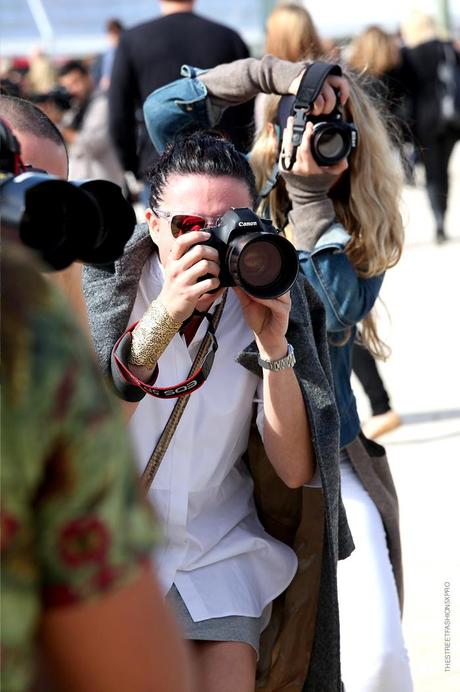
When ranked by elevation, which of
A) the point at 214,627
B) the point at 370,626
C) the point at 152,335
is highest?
the point at 152,335

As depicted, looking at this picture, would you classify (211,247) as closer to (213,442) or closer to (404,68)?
A: (213,442)

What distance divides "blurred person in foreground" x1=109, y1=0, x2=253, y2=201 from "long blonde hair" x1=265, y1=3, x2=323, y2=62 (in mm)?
255

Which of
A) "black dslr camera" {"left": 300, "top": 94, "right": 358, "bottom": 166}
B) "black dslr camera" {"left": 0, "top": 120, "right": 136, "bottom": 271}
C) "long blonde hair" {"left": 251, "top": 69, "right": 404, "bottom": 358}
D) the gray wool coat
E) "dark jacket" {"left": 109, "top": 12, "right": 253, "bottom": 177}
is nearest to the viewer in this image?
"black dslr camera" {"left": 0, "top": 120, "right": 136, "bottom": 271}

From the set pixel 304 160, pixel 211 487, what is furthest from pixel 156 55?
pixel 211 487

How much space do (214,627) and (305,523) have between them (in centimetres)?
30

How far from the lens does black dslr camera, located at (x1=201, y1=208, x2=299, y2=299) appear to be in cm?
211

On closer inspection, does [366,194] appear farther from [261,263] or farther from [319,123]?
[261,263]

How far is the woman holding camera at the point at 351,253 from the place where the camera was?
2566 mm

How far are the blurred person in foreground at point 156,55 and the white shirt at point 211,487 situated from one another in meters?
3.00

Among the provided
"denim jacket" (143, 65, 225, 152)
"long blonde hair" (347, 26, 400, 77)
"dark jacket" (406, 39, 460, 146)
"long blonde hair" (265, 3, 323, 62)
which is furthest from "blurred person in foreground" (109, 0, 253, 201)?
"dark jacket" (406, 39, 460, 146)

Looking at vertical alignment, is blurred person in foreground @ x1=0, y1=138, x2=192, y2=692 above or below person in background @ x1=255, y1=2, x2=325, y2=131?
below

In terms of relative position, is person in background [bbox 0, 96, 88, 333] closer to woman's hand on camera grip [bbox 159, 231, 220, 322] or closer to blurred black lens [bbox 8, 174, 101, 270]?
woman's hand on camera grip [bbox 159, 231, 220, 322]

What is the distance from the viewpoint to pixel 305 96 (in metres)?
2.76

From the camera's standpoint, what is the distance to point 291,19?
207 inches
